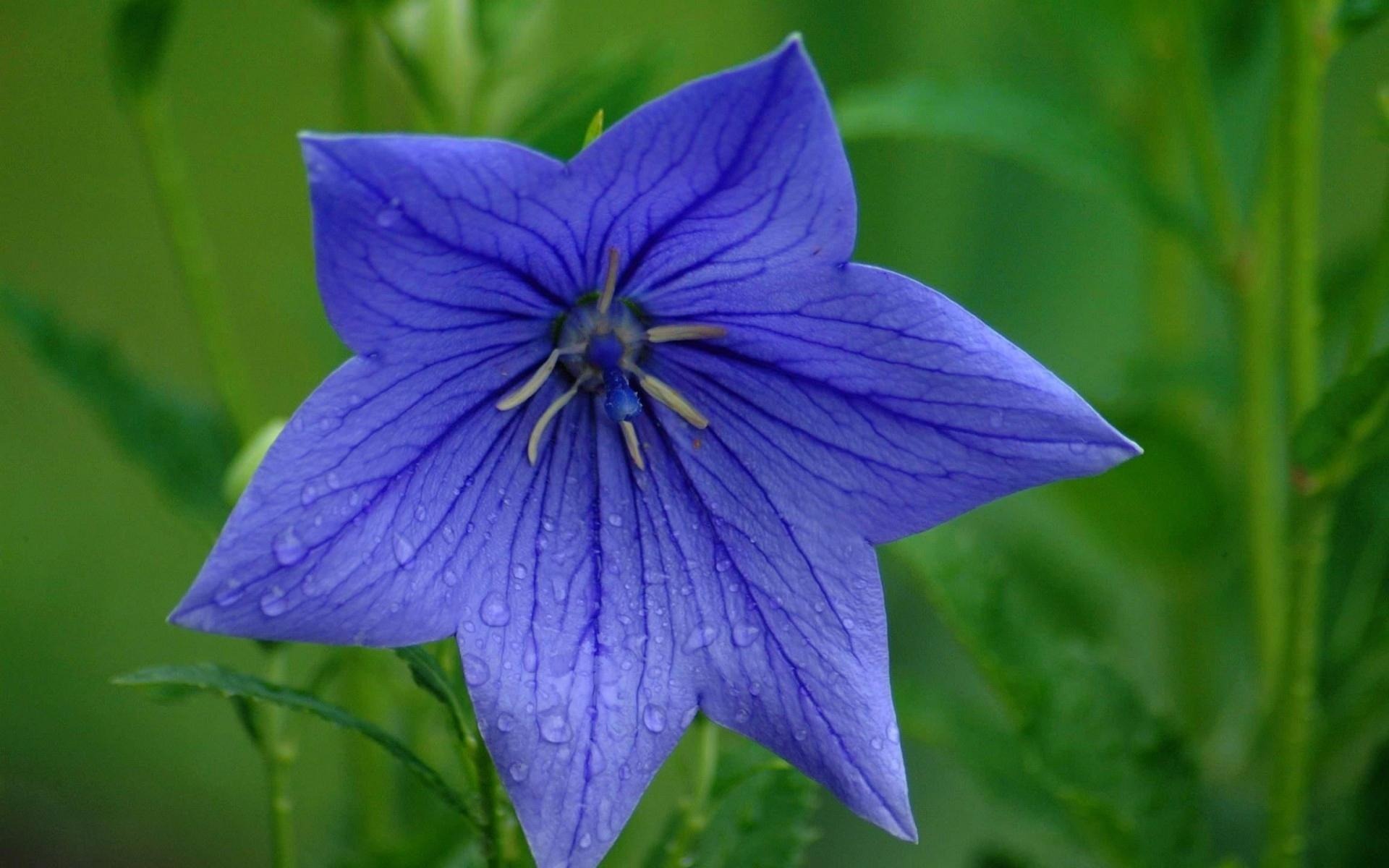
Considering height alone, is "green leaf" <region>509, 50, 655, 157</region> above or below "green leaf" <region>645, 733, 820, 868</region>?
above

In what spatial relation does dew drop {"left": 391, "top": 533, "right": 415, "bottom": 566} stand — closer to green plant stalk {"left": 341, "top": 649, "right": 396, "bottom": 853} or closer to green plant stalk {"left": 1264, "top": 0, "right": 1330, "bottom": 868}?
green plant stalk {"left": 341, "top": 649, "right": 396, "bottom": 853}

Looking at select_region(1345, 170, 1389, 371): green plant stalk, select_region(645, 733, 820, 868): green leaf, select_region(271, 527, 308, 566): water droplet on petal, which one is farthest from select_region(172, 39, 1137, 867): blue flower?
select_region(1345, 170, 1389, 371): green plant stalk

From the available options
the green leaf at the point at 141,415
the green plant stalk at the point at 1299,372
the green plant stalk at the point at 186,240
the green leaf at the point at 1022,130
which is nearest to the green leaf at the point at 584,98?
the green leaf at the point at 1022,130

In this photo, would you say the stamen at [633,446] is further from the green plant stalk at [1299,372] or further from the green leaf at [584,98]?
the green plant stalk at [1299,372]

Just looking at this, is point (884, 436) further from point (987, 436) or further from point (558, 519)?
point (558, 519)

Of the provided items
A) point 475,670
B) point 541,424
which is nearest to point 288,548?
point 475,670

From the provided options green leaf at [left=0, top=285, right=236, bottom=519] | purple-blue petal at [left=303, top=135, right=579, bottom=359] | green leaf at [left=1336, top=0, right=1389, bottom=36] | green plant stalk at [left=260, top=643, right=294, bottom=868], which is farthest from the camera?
green leaf at [left=0, top=285, right=236, bottom=519]

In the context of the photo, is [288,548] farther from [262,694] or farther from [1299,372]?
[1299,372]

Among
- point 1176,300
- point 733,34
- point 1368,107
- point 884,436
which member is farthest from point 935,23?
point 884,436
